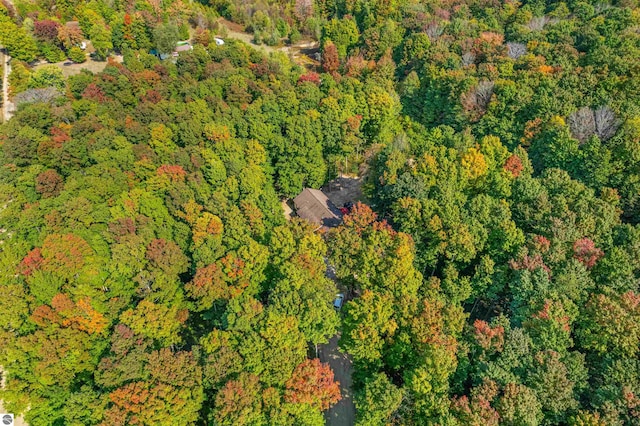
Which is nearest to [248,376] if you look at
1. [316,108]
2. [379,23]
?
[316,108]

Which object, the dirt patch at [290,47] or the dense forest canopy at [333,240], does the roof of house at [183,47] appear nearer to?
the dirt patch at [290,47]

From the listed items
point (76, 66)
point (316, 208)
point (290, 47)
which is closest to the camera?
point (316, 208)

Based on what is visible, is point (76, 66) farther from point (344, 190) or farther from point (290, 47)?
point (344, 190)

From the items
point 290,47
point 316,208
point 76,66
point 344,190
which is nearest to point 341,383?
point 316,208

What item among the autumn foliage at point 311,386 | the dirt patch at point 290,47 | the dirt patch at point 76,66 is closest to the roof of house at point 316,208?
the autumn foliage at point 311,386

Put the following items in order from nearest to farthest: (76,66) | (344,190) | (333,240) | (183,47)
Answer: (333,240) → (344,190) → (76,66) → (183,47)

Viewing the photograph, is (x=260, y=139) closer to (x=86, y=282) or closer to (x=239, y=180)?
(x=239, y=180)

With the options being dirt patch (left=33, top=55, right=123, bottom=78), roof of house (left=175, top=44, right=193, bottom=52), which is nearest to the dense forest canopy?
dirt patch (left=33, top=55, right=123, bottom=78)
